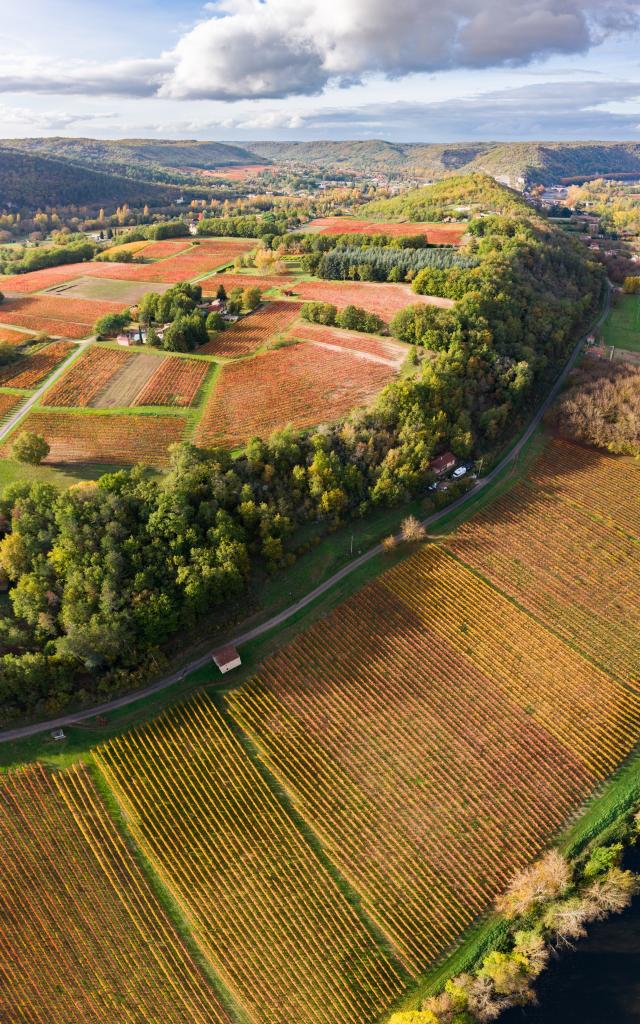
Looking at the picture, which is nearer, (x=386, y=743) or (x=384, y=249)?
(x=386, y=743)

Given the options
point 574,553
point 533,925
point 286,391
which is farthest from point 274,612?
point 286,391

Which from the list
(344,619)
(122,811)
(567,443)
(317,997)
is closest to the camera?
(317,997)

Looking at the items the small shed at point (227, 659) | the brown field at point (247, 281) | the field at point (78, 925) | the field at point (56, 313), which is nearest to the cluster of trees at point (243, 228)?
the brown field at point (247, 281)

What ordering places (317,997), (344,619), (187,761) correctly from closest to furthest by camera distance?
(317,997) < (187,761) < (344,619)

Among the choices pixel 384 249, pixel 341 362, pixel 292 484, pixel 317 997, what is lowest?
pixel 317 997

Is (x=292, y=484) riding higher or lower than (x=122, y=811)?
Answer: higher

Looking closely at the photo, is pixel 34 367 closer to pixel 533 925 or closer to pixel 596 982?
pixel 533 925

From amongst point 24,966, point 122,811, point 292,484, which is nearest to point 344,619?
point 292,484

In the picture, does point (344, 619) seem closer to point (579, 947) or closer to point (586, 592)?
point (586, 592)
